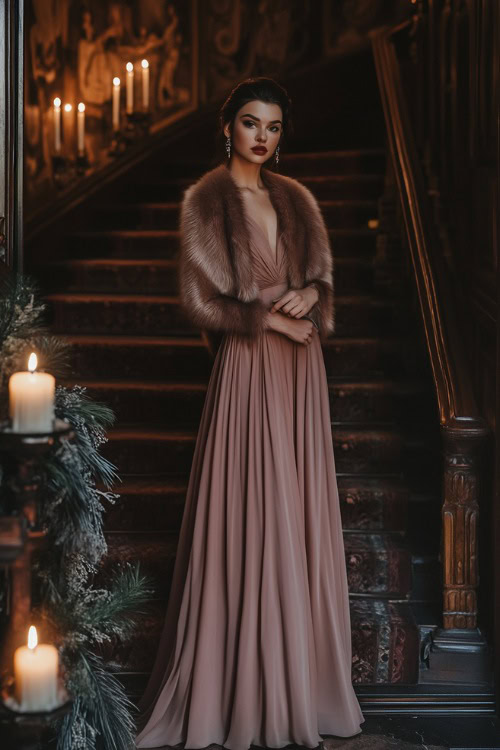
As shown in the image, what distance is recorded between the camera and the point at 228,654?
3.23m

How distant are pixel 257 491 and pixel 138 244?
10.5 ft

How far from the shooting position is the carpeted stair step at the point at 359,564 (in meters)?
3.99

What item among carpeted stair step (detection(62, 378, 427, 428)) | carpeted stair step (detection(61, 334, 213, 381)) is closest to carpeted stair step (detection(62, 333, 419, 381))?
carpeted stair step (detection(61, 334, 213, 381))

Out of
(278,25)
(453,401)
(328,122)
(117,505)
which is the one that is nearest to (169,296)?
(117,505)

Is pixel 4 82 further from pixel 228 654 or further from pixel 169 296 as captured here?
pixel 169 296

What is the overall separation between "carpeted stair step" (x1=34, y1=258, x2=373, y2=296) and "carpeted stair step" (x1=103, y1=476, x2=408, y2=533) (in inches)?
64.2

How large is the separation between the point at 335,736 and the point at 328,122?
5.24m

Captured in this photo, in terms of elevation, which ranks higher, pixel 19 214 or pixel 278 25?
pixel 278 25

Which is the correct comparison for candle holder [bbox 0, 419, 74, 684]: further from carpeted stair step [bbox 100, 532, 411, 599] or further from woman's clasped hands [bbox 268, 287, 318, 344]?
carpeted stair step [bbox 100, 532, 411, 599]

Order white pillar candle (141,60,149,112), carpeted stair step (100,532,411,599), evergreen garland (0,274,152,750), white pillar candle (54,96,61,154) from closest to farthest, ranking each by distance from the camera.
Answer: evergreen garland (0,274,152,750)
carpeted stair step (100,532,411,599)
white pillar candle (54,96,61,154)
white pillar candle (141,60,149,112)

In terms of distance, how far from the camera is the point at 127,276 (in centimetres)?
581

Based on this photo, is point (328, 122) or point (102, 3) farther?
point (328, 122)

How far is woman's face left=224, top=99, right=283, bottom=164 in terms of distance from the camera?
323 centimetres

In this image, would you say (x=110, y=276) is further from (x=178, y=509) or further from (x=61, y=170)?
(x=178, y=509)
